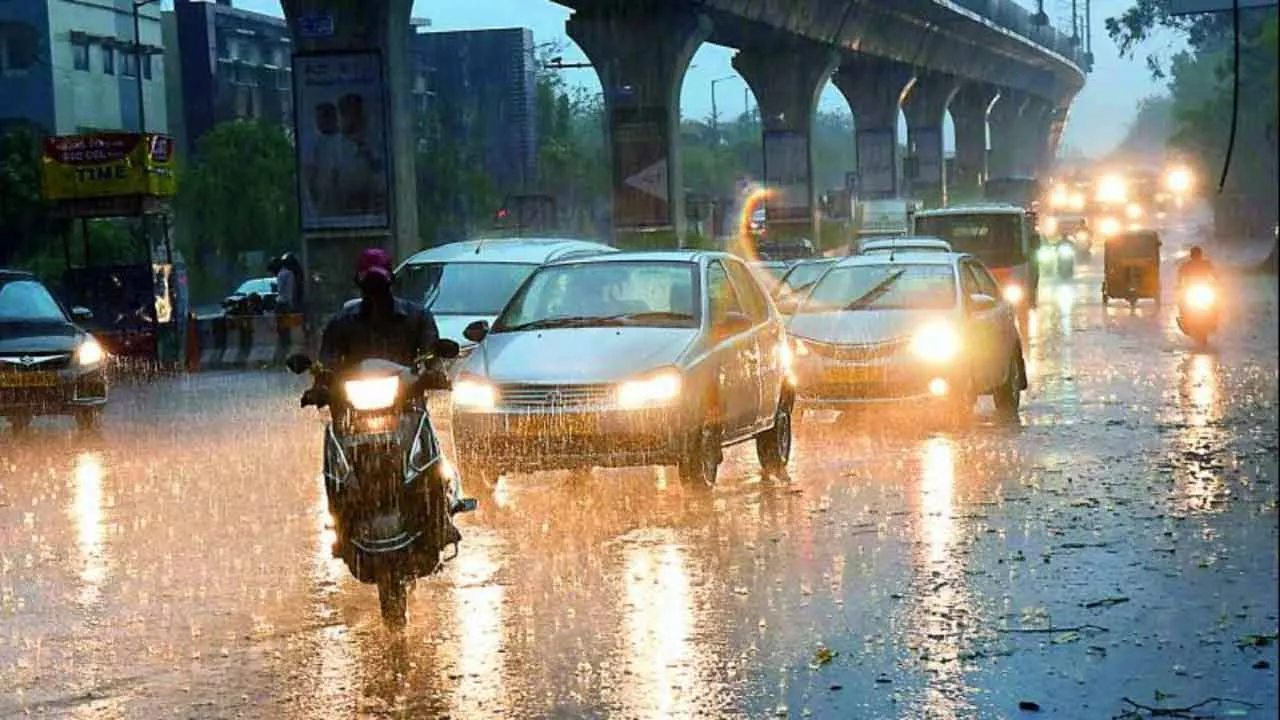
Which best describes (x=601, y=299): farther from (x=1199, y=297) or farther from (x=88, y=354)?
(x=1199, y=297)

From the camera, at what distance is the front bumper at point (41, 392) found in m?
19.5

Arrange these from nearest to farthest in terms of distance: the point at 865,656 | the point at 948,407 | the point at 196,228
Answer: the point at 865,656 < the point at 948,407 < the point at 196,228

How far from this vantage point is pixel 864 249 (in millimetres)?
31266

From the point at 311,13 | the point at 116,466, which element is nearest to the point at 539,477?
the point at 116,466

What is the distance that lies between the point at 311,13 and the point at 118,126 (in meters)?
50.1

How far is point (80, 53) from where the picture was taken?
77.8 metres

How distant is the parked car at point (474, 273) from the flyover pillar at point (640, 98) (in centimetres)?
2552

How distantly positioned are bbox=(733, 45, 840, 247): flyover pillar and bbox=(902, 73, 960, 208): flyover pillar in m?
25.2

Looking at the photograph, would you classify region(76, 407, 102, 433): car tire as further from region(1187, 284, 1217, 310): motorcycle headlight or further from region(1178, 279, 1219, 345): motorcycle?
region(1178, 279, 1219, 345): motorcycle

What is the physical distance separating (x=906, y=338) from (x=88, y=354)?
802 centimetres

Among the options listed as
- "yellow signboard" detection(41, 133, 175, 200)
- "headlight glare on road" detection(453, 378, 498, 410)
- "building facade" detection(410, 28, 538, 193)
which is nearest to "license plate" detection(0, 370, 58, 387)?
"headlight glare on road" detection(453, 378, 498, 410)

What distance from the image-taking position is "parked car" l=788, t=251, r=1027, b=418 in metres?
17.7

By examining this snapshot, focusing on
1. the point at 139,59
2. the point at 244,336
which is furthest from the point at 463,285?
the point at 139,59

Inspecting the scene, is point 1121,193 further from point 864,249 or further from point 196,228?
point 864,249
